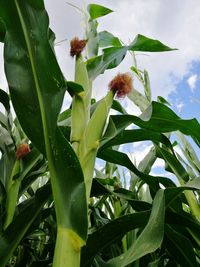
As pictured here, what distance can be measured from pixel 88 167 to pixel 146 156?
67 centimetres

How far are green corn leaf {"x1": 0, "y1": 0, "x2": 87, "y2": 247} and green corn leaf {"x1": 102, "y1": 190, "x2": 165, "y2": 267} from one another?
0.43 ft

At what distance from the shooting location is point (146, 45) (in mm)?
1077

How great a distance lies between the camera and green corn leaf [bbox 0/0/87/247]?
2.05 ft

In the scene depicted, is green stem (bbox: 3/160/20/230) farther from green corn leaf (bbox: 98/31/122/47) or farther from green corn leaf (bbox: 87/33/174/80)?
green corn leaf (bbox: 98/31/122/47)

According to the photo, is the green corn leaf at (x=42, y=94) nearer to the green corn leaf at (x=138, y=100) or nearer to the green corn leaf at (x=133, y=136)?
the green corn leaf at (x=133, y=136)

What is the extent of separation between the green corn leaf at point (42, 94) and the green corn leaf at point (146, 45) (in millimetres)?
453

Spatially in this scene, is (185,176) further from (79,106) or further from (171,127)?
(79,106)

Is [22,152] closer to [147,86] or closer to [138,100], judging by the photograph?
[138,100]

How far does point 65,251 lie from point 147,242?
0.19 meters

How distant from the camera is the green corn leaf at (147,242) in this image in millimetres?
676

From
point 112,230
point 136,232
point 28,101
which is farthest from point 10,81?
point 136,232

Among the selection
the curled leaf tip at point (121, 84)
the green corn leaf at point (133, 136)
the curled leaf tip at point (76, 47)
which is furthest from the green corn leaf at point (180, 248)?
the curled leaf tip at point (76, 47)

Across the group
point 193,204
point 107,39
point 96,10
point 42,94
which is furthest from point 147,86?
point 42,94

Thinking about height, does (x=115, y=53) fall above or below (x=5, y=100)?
above
